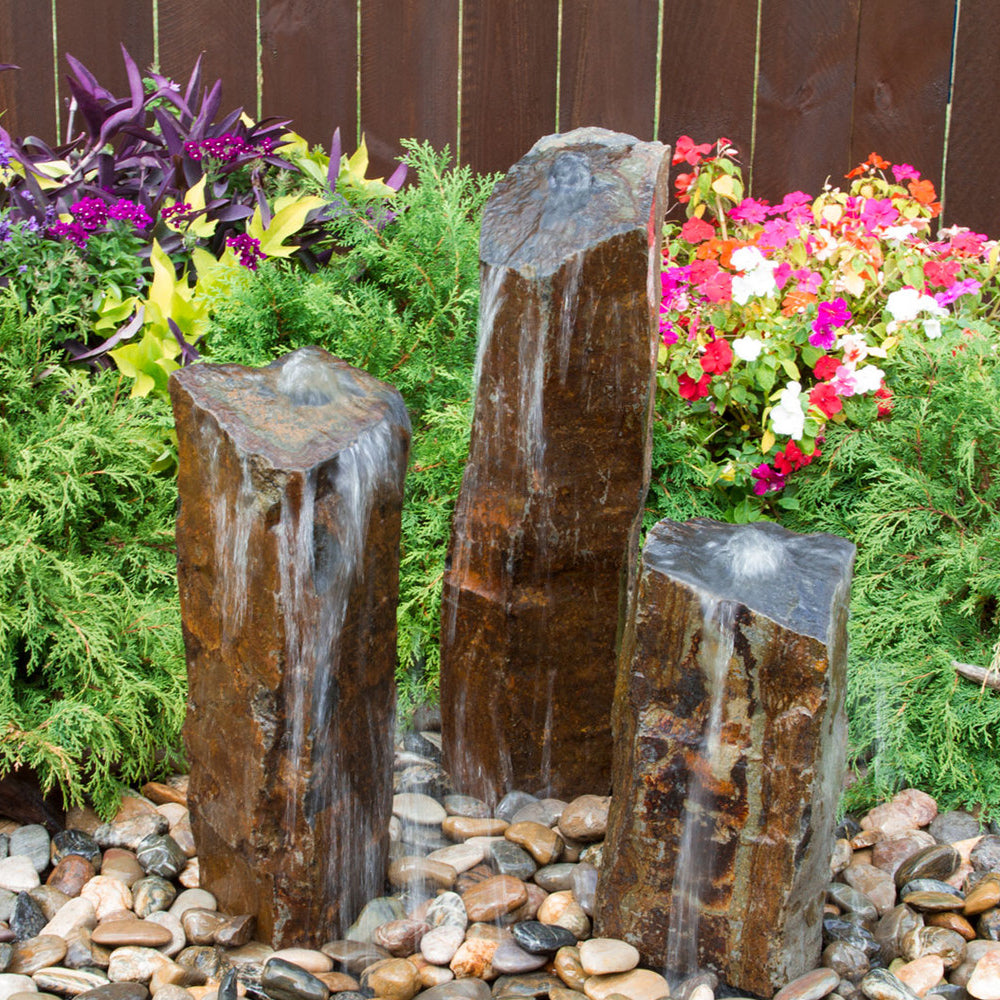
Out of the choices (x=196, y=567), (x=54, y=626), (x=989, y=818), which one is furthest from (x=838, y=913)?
(x=54, y=626)

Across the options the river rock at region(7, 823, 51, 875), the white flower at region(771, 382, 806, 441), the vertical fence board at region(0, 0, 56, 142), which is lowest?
the river rock at region(7, 823, 51, 875)

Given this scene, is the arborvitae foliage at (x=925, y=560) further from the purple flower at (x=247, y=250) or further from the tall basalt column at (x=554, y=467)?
the purple flower at (x=247, y=250)

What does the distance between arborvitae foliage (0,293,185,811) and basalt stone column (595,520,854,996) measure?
126 cm

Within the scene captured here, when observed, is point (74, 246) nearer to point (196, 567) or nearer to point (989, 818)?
point (196, 567)

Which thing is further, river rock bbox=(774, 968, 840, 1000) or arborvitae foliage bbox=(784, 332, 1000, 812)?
arborvitae foliage bbox=(784, 332, 1000, 812)

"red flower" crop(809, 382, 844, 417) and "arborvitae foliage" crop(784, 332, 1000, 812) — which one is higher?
"red flower" crop(809, 382, 844, 417)

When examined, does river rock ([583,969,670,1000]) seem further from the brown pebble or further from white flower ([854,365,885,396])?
white flower ([854,365,885,396])

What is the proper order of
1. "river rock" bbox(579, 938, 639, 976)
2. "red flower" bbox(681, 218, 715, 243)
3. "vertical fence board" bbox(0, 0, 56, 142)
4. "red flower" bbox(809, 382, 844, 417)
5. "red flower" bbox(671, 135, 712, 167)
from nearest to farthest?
"river rock" bbox(579, 938, 639, 976) < "red flower" bbox(809, 382, 844, 417) < "red flower" bbox(681, 218, 715, 243) < "red flower" bbox(671, 135, 712, 167) < "vertical fence board" bbox(0, 0, 56, 142)

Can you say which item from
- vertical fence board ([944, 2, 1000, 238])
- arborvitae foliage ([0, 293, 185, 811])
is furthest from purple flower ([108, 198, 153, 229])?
vertical fence board ([944, 2, 1000, 238])

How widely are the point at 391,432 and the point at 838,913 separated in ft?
4.46

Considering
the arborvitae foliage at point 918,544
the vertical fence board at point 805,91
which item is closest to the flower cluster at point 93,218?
the arborvitae foliage at point 918,544

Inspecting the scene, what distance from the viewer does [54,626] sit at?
8.92 feet

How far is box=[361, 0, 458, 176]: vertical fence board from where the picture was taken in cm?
463

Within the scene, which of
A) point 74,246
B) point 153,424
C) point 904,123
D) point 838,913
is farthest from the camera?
point 904,123
